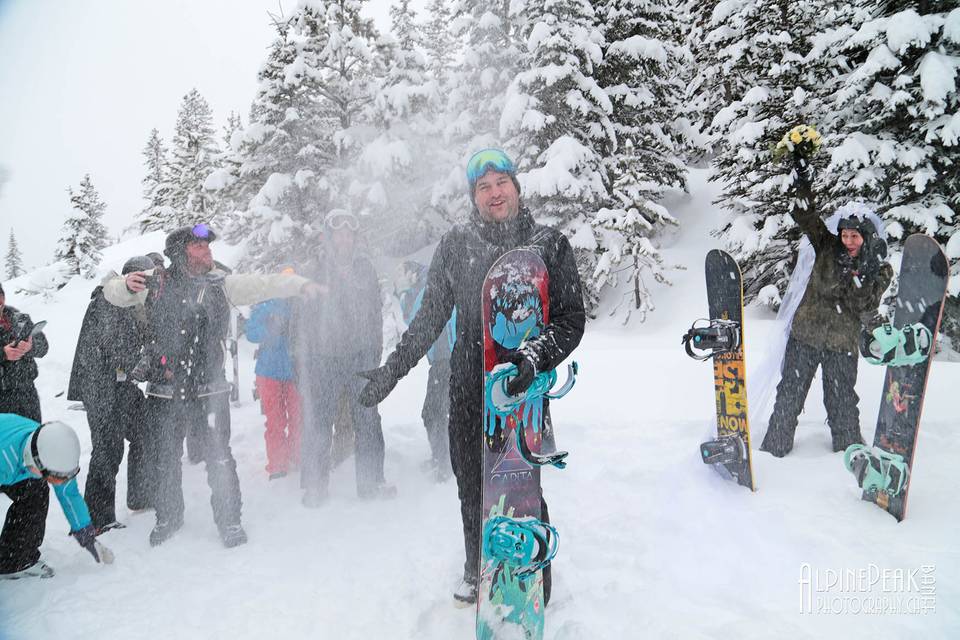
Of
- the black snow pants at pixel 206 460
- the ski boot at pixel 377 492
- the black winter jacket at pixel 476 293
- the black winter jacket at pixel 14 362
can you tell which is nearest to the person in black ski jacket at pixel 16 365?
the black winter jacket at pixel 14 362

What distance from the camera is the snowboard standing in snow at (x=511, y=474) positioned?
2613 mm

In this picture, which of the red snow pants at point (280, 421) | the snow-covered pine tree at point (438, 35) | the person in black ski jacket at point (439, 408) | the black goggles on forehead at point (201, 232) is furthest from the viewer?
the snow-covered pine tree at point (438, 35)

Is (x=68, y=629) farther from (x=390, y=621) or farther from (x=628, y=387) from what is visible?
(x=628, y=387)

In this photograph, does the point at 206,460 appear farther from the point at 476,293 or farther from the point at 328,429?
the point at 476,293

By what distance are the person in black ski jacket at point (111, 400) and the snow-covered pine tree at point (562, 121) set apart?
9.54 meters

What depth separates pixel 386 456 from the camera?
5391 mm

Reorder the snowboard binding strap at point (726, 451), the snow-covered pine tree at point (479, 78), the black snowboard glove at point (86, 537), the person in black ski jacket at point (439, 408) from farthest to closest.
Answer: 1. the snow-covered pine tree at point (479, 78)
2. the person in black ski jacket at point (439, 408)
3. the snowboard binding strap at point (726, 451)
4. the black snowboard glove at point (86, 537)

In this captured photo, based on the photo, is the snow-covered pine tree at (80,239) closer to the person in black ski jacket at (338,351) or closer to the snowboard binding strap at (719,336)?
the person in black ski jacket at (338,351)

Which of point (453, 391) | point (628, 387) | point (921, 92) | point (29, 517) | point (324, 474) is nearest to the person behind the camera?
point (453, 391)

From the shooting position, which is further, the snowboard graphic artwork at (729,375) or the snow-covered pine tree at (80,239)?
the snow-covered pine tree at (80,239)

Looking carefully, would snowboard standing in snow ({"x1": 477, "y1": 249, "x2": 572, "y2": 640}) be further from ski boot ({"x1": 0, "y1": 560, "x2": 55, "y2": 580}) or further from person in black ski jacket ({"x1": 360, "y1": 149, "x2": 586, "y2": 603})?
ski boot ({"x1": 0, "y1": 560, "x2": 55, "y2": 580})

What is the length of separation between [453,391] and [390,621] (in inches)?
55.6

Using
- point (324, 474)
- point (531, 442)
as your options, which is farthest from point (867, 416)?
point (324, 474)

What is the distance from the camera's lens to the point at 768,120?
12.5 m
